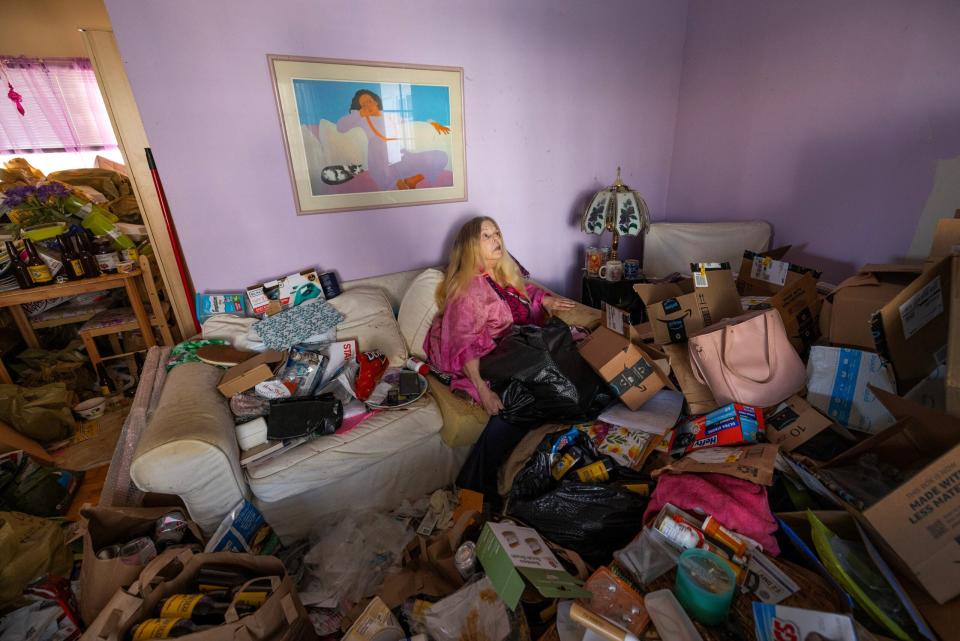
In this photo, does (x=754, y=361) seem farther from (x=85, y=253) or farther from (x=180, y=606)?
(x=85, y=253)

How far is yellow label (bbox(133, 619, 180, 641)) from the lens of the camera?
0.93m

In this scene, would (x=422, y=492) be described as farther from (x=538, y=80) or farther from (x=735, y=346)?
(x=538, y=80)

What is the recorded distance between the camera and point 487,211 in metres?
2.40

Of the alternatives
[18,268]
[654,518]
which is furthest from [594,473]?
[18,268]

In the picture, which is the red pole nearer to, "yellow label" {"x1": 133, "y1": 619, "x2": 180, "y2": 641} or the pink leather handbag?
"yellow label" {"x1": 133, "y1": 619, "x2": 180, "y2": 641}

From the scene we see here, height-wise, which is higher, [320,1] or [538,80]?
[320,1]

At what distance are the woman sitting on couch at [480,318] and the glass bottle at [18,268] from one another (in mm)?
2112

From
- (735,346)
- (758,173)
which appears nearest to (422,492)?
(735,346)

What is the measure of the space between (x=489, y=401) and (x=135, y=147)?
198 cm

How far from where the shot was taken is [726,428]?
1.21 meters

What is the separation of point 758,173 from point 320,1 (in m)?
2.29

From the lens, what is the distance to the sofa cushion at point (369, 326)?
6.37 ft

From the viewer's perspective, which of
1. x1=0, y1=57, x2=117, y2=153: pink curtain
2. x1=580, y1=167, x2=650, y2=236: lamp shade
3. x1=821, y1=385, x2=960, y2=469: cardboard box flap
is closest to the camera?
x1=821, y1=385, x2=960, y2=469: cardboard box flap

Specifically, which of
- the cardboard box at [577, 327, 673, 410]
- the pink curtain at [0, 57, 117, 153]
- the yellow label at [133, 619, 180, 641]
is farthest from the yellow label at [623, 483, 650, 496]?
the pink curtain at [0, 57, 117, 153]
